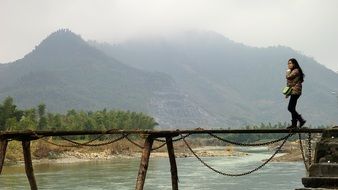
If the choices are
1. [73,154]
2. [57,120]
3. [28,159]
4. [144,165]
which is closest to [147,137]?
[144,165]

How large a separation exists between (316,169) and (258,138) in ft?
497

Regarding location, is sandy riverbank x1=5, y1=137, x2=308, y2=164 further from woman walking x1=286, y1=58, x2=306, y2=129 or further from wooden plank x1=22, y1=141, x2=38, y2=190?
woman walking x1=286, y1=58, x2=306, y2=129

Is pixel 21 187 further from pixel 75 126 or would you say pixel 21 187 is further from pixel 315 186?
pixel 75 126

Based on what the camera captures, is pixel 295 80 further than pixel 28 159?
No

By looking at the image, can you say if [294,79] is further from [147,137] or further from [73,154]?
[73,154]

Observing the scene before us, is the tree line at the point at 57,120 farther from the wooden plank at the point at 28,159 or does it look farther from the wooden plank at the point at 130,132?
the wooden plank at the point at 130,132

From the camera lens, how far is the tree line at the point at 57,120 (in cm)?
9316

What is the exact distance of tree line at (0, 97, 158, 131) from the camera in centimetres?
9316

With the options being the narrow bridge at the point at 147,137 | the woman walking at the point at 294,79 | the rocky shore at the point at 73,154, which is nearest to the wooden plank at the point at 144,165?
the narrow bridge at the point at 147,137

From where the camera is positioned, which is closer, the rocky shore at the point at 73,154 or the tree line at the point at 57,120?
the rocky shore at the point at 73,154

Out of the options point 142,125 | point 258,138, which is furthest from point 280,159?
point 258,138

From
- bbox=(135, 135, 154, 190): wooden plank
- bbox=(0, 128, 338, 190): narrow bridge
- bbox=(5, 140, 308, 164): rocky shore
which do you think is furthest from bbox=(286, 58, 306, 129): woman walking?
bbox=(5, 140, 308, 164): rocky shore

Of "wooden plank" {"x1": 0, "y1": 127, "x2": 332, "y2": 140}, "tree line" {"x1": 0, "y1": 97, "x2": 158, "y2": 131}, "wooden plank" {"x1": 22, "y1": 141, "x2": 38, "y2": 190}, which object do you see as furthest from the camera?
"tree line" {"x1": 0, "y1": 97, "x2": 158, "y2": 131}

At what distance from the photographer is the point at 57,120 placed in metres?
115
